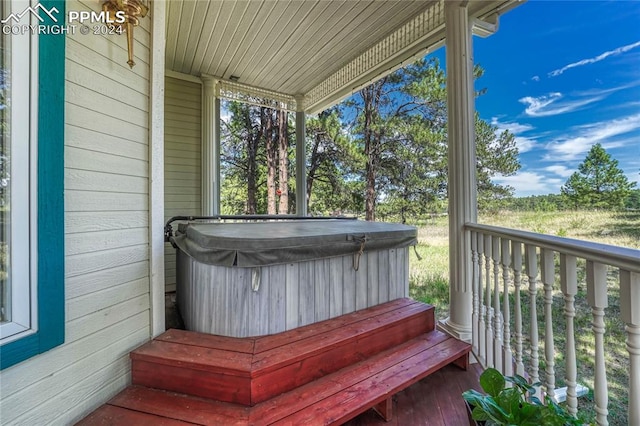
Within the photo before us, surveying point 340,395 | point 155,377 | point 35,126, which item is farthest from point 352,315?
point 35,126

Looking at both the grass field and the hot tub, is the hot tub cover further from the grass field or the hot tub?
the grass field

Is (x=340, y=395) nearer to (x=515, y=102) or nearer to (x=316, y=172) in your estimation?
(x=515, y=102)

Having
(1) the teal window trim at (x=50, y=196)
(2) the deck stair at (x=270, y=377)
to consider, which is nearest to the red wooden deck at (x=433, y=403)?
(2) the deck stair at (x=270, y=377)

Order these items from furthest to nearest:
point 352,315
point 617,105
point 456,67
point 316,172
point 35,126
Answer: point 316,172 < point 617,105 < point 456,67 < point 352,315 < point 35,126

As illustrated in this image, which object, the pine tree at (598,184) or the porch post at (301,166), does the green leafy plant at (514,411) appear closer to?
the porch post at (301,166)

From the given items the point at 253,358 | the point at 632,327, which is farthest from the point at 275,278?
the point at 632,327

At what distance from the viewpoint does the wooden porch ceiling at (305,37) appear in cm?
260

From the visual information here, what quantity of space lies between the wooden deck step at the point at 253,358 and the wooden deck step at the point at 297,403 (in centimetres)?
4

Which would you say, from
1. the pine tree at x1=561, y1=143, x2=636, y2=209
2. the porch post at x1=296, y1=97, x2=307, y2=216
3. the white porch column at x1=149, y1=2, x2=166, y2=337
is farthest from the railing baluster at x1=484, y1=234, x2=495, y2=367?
the pine tree at x1=561, y1=143, x2=636, y2=209

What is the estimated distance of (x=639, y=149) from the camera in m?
3.63

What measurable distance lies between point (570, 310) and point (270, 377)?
4.70 feet

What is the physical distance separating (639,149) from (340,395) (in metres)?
5.24

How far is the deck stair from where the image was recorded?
1239 mm

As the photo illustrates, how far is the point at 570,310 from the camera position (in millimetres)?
1154
